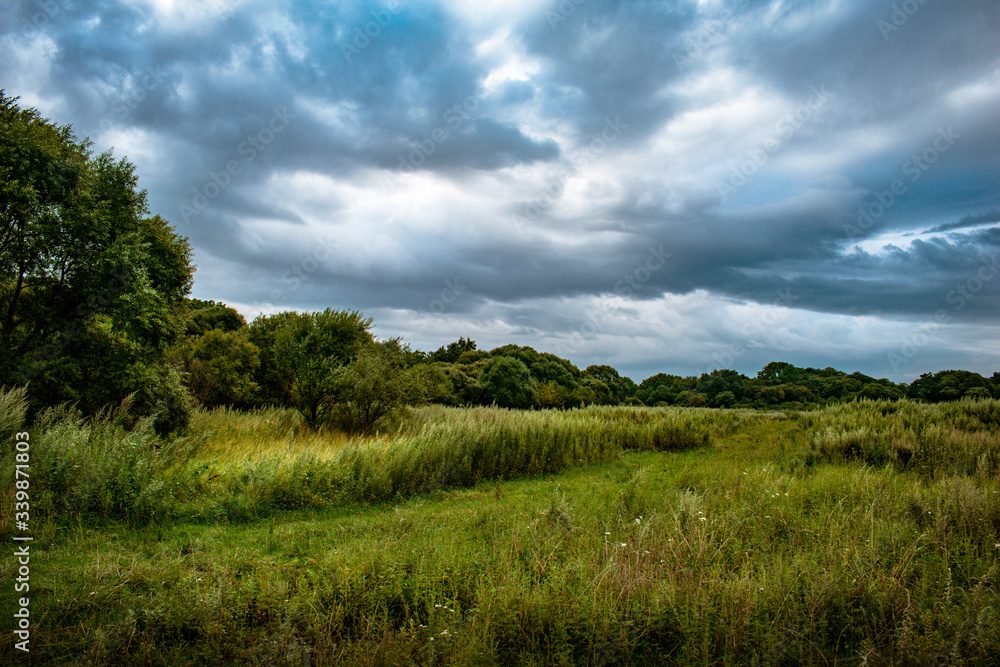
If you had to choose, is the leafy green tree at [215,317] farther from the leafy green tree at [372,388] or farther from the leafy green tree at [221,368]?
the leafy green tree at [372,388]

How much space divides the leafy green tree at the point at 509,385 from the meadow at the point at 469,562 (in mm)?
23209

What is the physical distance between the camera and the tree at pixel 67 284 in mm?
11633

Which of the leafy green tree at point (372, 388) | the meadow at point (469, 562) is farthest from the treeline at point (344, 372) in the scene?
the meadow at point (469, 562)

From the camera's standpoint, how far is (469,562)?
515 cm

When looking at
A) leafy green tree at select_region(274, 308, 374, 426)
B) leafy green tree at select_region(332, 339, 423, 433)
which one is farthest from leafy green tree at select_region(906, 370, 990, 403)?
leafy green tree at select_region(274, 308, 374, 426)

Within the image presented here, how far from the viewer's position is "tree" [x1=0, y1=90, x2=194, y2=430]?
11.6 metres

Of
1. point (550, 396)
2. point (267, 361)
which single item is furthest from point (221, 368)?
point (550, 396)

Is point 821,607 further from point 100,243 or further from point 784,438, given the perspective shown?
point 100,243

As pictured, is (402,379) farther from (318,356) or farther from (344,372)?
(318,356)

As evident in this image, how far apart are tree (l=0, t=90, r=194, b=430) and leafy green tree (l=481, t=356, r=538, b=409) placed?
73.6 feet

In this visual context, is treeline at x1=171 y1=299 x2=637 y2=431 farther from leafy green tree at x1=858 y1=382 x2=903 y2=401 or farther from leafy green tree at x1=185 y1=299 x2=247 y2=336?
leafy green tree at x1=858 y1=382 x2=903 y2=401

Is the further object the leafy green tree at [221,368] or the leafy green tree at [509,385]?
the leafy green tree at [509,385]

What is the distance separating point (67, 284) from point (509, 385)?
25.2 m

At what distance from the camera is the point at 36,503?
680cm
